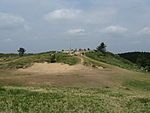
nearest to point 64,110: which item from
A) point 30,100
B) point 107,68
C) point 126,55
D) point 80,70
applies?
point 30,100

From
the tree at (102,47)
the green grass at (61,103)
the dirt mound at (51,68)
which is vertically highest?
the tree at (102,47)

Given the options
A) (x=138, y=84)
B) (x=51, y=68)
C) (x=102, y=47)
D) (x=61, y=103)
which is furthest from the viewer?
(x=102, y=47)

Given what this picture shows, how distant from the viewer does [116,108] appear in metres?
26.8

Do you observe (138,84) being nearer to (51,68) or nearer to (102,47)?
(51,68)

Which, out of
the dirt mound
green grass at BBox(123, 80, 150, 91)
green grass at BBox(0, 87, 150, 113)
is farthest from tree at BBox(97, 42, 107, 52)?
green grass at BBox(0, 87, 150, 113)

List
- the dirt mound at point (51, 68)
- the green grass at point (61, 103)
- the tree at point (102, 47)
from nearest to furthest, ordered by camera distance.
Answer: the green grass at point (61, 103), the dirt mound at point (51, 68), the tree at point (102, 47)

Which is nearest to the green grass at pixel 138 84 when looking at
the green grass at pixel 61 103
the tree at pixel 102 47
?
the green grass at pixel 61 103

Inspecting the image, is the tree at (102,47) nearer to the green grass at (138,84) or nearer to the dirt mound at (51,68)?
the dirt mound at (51,68)

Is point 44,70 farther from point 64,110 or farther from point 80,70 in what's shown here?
point 64,110

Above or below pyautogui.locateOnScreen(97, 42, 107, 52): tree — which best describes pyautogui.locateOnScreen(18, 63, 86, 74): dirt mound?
below

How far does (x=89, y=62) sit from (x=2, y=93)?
4000 centimetres

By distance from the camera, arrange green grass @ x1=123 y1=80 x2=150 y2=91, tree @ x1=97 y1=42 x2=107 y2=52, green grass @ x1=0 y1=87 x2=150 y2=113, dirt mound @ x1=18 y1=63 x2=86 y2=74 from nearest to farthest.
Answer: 1. green grass @ x1=0 y1=87 x2=150 y2=113
2. green grass @ x1=123 y1=80 x2=150 y2=91
3. dirt mound @ x1=18 y1=63 x2=86 y2=74
4. tree @ x1=97 y1=42 x2=107 y2=52

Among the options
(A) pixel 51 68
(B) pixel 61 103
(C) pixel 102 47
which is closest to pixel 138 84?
(A) pixel 51 68

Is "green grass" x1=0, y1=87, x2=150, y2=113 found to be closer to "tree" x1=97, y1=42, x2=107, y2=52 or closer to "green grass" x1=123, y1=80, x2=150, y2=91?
"green grass" x1=123, y1=80, x2=150, y2=91
